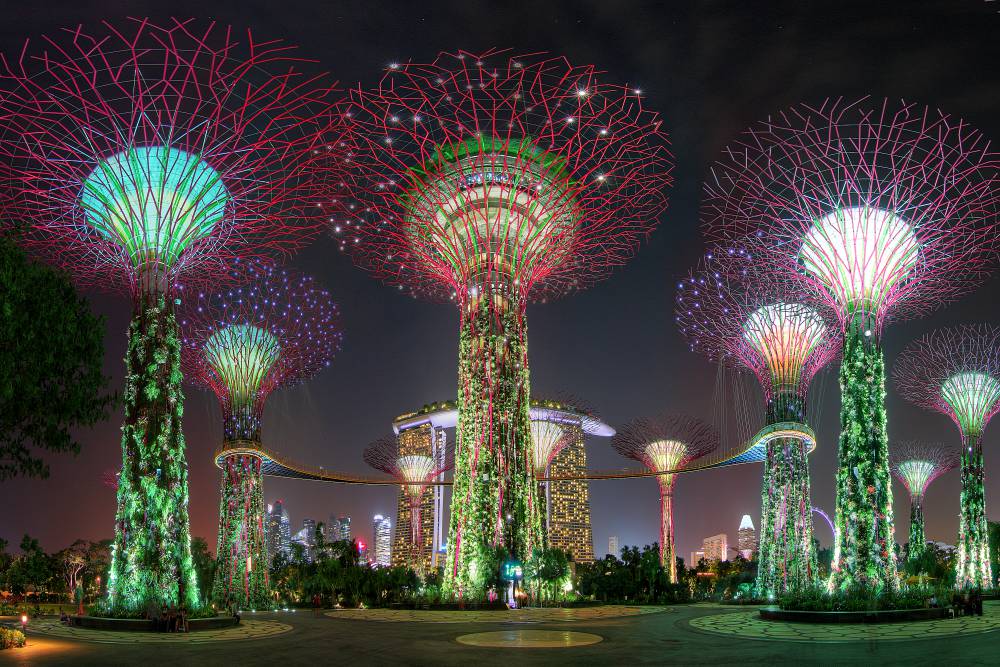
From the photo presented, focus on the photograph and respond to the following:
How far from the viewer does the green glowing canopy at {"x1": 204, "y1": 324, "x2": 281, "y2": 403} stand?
125ft

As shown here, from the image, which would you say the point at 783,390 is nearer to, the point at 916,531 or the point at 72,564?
the point at 916,531

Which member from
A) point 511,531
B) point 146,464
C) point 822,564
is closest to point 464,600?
point 511,531

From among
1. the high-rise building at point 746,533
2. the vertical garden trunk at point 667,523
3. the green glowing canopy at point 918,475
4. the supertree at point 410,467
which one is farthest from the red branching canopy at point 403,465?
the high-rise building at point 746,533

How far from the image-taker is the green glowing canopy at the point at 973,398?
43625 mm

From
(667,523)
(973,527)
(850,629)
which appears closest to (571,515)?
(667,523)

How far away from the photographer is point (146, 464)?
2161 cm

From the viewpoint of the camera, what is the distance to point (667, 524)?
59031 mm

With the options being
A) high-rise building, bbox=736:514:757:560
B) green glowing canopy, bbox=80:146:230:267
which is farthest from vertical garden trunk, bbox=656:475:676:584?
high-rise building, bbox=736:514:757:560

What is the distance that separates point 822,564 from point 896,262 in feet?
167

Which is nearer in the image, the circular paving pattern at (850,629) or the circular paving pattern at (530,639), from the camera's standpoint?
the circular paving pattern at (530,639)

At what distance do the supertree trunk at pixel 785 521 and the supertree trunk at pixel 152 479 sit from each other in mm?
27297

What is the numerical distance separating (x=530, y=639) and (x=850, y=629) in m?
7.87

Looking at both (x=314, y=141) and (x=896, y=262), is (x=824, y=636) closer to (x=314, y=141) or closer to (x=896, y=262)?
(x=896, y=262)

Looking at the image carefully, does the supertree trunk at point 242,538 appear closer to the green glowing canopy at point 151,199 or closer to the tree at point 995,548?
the green glowing canopy at point 151,199
